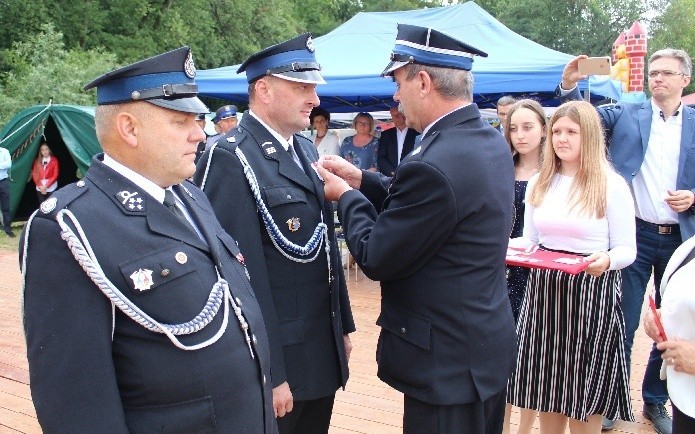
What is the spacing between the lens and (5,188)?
11.0m

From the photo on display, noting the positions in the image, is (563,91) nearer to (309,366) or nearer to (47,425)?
(309,366)

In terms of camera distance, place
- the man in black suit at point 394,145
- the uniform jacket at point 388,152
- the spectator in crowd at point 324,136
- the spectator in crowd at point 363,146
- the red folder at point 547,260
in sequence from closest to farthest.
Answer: the red folder at point 547,260 → the man in black suit at point 394,145 → the uniform jacket at point 388,152 → the spectator in crowd at point 363,146 → the spectator in crowd at point 324,136

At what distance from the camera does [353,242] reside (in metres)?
2.16

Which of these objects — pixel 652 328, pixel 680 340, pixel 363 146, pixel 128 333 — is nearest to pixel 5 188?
pixel 363 146

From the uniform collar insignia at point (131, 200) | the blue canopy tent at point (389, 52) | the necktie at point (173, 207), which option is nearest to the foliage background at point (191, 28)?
the blue canopy tent at point (389, 52)

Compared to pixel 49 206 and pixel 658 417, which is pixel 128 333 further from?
pixel 658 417

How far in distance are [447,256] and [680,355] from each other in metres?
0.75

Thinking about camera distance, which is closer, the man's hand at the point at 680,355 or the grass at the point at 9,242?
the man's hand at the point at 680,355

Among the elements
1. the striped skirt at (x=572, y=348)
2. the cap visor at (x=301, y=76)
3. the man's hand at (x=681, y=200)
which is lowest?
the striped skirt at (x=572, y=348)

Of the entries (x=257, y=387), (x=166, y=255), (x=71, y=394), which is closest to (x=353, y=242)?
(x=257, y=387)

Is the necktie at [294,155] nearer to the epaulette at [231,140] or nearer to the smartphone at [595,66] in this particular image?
the epaulette at [231,140]

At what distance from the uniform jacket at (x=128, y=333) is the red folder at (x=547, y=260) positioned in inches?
53.7

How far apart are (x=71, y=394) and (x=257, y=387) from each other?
0.48m

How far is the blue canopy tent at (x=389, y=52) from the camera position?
7.38m
